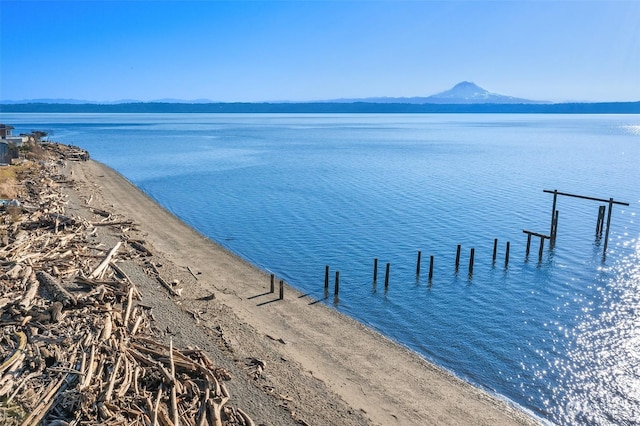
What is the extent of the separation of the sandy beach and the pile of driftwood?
1.33 meters

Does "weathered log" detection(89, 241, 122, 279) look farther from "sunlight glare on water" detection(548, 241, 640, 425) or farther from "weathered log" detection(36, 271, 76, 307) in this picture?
"sunlight glare on water" detection(548, 241, 640, 425)

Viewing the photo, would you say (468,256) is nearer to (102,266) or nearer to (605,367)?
(605,367)

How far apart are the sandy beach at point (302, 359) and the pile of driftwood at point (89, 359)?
1325mm

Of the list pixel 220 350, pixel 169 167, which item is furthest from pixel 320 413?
pixel 169 167

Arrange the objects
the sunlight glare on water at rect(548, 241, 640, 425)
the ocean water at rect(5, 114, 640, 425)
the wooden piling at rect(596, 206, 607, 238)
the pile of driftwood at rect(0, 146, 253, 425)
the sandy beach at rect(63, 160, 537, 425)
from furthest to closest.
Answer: the wooden piling at rect(596, 206, 607, 238) < the ocean water at rect(5, 114, 640, 425) < the sunlight glare on water at rect(548, 241, 640, 425) < the sandy beach at rect(63, 160, 537, 425) < the pile of driftwood at rect(0, 146, 253, 425)

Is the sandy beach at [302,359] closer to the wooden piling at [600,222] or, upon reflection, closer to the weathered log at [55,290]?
the weathered log at [55,290]

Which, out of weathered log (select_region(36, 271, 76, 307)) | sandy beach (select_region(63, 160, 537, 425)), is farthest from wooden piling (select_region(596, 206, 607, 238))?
weathered log (select_region(36, 271, 76, 307))

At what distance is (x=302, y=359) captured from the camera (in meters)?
22.2

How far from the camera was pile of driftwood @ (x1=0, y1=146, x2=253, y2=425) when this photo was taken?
48.8ft

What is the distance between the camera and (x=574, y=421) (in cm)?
1988

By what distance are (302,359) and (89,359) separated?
8.41 meters

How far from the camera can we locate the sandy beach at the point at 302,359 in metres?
18.2

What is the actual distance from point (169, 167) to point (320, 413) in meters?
81.0

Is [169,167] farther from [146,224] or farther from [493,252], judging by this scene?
[493,252]
